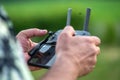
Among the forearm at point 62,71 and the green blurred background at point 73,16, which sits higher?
the forearm at point 62,71

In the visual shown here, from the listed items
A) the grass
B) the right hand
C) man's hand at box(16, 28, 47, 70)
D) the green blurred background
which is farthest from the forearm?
the green blurred background

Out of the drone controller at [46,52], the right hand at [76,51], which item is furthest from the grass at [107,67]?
the right hand at [76,51]

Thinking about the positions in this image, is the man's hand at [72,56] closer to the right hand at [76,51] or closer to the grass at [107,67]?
the right hand at [76,51]

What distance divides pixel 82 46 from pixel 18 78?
30 centimetres

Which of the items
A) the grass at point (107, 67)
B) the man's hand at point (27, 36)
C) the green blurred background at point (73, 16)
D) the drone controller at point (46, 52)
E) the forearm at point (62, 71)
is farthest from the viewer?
the green blurred background at point (73, 16)

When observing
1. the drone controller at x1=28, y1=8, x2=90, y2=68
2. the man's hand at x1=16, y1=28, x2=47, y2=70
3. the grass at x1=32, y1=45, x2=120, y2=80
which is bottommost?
the grass at x1=32, y1=45, x2=120, y2=80

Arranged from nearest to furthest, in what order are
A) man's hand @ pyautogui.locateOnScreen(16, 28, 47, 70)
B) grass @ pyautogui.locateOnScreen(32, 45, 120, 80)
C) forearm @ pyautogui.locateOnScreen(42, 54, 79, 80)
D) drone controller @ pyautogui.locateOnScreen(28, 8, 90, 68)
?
forearm @ pyautogui.locateOnScreen(42, 54, 79, 80)
drone controller @ pyautogui.locateOnScreen(28, 8, 90, 68)
man's hand @ pyautogui.locateOnScreen(16, 28, 47, 70)
grass @ pyautogui.locateOnScreen(32, 45, 120, 80)

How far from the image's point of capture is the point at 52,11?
8336 mm

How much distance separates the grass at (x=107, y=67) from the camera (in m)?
5.49

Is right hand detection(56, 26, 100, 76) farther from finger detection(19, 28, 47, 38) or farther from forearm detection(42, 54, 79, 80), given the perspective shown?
finger detection(19, 28, 47, 38)

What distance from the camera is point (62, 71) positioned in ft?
4.39

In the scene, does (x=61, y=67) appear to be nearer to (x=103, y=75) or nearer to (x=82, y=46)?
(x=82, y=46)

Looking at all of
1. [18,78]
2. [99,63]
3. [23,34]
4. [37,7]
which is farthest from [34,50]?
[37,7]

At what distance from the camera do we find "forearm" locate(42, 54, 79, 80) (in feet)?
4.30
